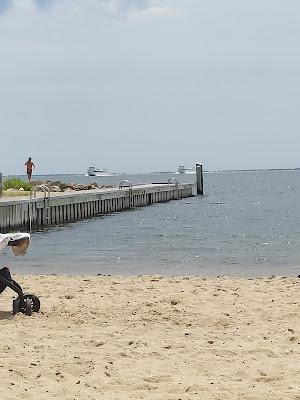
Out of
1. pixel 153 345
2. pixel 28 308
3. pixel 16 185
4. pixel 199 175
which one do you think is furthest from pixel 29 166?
pixel 153 345

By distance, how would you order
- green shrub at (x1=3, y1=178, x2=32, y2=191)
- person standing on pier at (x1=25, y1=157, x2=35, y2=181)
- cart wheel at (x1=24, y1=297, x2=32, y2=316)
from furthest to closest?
person standing on pier at (x1=25, y1=157, x2=35, y2=181) < green shrub at (x1=3, y1=178, x2=32, y2=191) < cart wheel at (x1=24, y1=297, x2=32, y2=316)

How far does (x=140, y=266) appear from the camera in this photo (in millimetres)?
18406

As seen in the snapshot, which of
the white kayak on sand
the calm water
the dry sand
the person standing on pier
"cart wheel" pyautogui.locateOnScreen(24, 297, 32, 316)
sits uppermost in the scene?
the person standing on pier

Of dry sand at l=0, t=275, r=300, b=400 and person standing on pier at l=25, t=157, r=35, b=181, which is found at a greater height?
person standing on pier at l=25, t=157, r=35, b=181

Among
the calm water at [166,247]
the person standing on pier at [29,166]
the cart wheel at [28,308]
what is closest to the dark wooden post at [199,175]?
the person standing on pier at [29,166]

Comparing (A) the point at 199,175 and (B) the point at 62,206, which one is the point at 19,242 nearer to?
A: (B) the point at 62,206

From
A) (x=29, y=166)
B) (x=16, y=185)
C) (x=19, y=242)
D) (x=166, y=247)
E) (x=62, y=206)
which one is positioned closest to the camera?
(x=19, y=242)

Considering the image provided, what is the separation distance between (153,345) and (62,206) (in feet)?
87.1

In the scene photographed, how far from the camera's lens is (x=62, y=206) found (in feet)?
110

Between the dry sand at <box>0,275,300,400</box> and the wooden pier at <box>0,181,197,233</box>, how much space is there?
16.3m

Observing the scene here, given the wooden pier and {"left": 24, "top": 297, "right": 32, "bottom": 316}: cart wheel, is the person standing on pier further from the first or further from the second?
{"left": 24, "top": 297, "right": 32, "bottom": 316}: cart wheel

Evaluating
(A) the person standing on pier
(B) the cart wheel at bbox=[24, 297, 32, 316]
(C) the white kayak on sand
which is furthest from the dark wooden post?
(C) the white kayak on sand

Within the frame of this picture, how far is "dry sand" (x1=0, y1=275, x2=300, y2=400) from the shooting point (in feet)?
18.9

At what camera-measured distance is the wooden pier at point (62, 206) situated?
2736 centimetres
